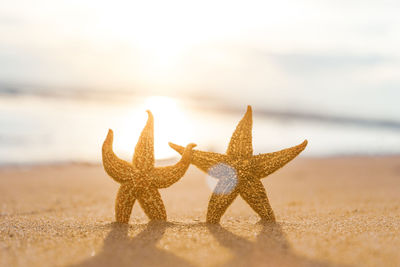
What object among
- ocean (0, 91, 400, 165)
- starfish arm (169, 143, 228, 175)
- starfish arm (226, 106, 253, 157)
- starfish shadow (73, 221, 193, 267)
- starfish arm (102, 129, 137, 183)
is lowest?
ocean (0, 91, 400, 165)

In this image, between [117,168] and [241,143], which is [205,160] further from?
[117,168]

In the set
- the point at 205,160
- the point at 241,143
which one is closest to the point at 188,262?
the point at 205,160

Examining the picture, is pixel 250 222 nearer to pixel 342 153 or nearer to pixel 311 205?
pixel 311 205

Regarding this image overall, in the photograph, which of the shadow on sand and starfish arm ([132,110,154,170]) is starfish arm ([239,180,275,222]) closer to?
the shadow on sand

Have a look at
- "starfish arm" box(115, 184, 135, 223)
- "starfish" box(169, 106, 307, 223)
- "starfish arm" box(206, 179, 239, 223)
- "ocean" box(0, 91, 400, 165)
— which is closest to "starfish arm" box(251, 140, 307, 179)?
"starfish" box(169, 106, 307, 223)

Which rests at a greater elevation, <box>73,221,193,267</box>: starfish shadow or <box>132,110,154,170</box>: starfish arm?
<box>132,110,154,170</box>: starfish arm

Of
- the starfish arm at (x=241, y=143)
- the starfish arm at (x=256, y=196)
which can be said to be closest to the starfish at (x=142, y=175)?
the starfish arm at (x=241, y=143)
